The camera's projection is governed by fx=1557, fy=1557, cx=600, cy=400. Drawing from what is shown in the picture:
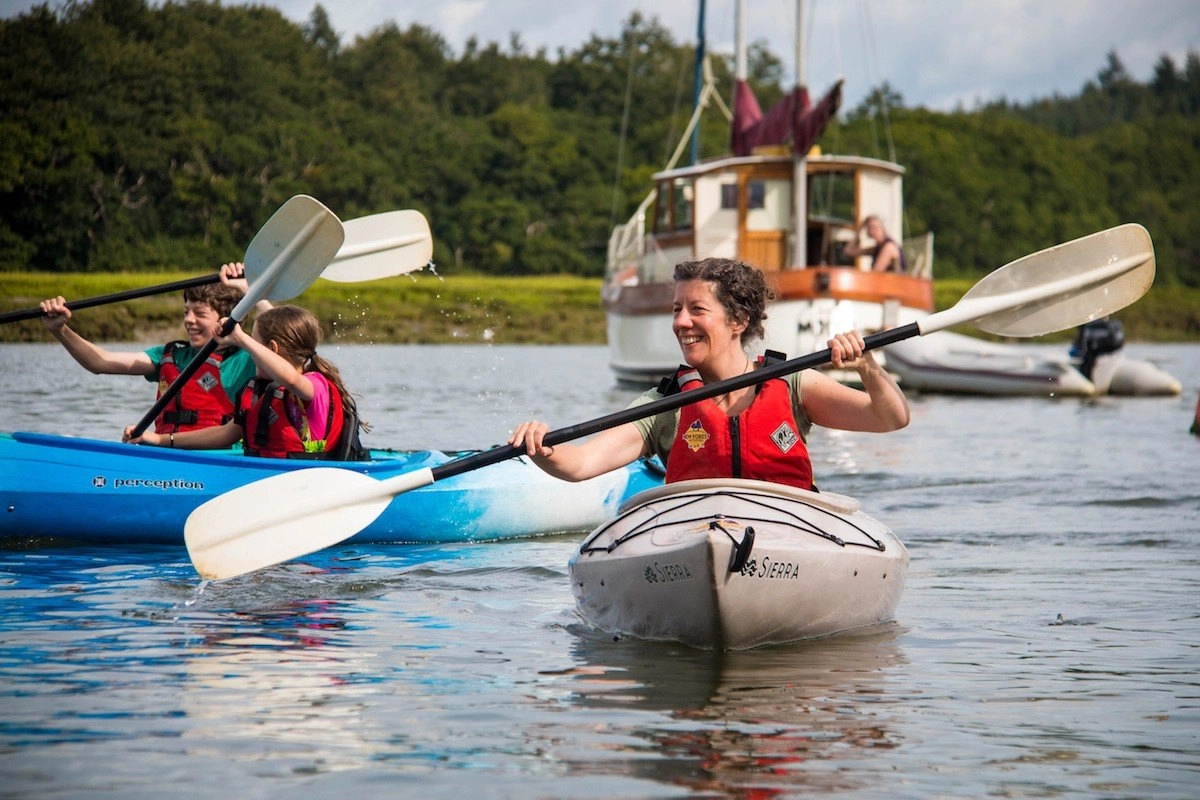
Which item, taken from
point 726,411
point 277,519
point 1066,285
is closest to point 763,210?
point 1066,285

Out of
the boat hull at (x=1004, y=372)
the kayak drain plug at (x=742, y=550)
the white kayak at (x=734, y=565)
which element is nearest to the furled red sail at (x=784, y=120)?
the boat hull at (x=1004, y=372)

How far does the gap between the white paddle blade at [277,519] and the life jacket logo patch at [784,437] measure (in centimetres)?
124

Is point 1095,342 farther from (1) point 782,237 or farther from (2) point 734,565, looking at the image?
(2) point 734,565

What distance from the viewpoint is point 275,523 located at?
540 centimetres

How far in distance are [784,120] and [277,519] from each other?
552 inches

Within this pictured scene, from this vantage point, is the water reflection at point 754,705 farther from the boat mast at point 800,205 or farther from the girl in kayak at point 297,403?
the boat mast at point 800,205

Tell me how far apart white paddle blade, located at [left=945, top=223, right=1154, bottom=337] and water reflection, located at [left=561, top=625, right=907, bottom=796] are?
1195mm

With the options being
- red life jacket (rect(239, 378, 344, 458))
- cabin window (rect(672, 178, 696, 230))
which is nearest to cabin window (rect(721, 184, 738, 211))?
cabin window (rect(672, 178, 696, 230))

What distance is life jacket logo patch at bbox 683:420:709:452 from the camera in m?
4.77

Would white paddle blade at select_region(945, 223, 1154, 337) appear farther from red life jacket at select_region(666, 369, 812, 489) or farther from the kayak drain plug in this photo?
the kayak drain plug

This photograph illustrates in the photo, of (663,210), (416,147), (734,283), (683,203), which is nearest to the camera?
(734,283)

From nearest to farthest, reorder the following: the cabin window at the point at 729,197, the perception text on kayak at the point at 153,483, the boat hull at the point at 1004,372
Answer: the perception text on kayak at the point at 153,483, the cabin window at the point at 729,197, the boat hull at the point at 1004,372

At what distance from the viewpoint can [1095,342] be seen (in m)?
20.7

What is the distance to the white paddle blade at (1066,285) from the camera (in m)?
5.40
